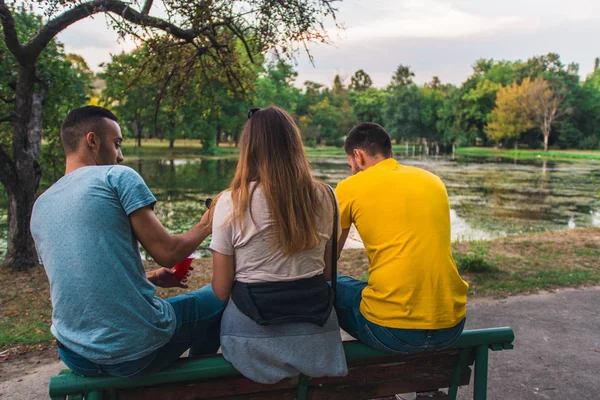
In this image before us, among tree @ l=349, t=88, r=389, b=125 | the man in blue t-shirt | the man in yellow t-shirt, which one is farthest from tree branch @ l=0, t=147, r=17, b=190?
tree @ l=349, t=88, r=389, b=125

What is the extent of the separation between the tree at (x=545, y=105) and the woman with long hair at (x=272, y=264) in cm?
5444

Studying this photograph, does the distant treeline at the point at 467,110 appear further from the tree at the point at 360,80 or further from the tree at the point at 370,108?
the tree at the point at 360,80

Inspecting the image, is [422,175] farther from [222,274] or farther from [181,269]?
[181,269]

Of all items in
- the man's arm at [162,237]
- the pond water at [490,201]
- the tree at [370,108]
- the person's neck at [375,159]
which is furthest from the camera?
the tree at [370,108]

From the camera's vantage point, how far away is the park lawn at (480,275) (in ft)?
13.8

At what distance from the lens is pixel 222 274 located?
1795 mm

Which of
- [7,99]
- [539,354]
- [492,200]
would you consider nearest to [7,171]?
[7,99]

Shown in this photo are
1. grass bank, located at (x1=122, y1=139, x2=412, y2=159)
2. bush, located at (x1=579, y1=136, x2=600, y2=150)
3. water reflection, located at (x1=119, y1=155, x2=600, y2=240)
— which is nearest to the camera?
water reflection, located at (x1=119, y1=155, x2=600, y2=240)

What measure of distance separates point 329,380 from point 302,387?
0.13 m

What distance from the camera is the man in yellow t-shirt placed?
195 centimetres

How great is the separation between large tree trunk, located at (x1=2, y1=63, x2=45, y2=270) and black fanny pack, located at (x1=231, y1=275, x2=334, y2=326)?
196 inches

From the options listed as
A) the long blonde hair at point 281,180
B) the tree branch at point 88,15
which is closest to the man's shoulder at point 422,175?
the long blonde hair at point 281,180

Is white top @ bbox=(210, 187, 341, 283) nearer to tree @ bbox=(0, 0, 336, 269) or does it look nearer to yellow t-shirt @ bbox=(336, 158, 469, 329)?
yellow t-shirt @ bbox=(336, 158, 469, 329)

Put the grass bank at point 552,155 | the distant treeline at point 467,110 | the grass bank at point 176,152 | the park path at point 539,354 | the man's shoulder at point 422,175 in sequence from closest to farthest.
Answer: the man's shoulder at point 422,175 → the park path at point 539,354 → the grass bank at point 176,152 → the grass bank at point 552,155 → the distant treeline at point 467,110
